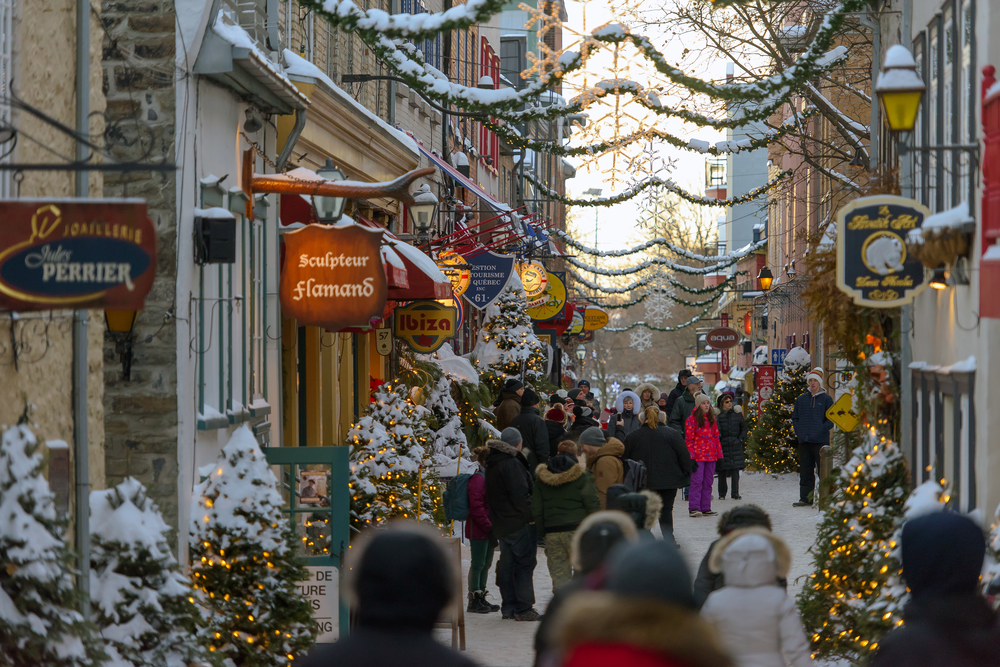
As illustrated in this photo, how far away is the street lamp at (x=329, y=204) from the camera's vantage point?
11.2 metres

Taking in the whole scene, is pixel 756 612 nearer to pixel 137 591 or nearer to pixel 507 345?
pixel 137 591

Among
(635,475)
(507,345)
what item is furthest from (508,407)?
(635,475)

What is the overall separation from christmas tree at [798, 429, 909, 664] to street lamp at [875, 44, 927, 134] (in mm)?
2724

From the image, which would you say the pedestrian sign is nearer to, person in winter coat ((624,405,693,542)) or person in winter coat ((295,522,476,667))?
person in winter coat ((624,405,693,542))

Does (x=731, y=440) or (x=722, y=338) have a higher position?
(x=722, y=338)

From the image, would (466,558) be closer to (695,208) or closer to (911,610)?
(911,610)

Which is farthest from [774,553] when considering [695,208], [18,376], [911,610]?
[695,208]

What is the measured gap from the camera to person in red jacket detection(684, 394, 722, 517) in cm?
1848

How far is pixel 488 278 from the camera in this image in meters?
21.2

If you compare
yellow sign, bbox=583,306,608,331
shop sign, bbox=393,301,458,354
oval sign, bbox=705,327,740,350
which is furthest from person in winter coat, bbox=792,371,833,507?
yellow sign, bbox=583,306,608,331

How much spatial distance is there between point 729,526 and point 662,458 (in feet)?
25.6

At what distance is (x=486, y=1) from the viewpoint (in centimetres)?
864

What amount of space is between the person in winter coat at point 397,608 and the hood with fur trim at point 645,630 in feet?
1.58

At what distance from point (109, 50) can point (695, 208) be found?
45.6 metres
